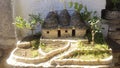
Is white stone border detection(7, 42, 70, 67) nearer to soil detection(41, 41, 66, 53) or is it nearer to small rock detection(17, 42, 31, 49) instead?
soil detection(41, 41, 66, 53)

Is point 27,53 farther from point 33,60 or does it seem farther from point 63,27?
point 63,27

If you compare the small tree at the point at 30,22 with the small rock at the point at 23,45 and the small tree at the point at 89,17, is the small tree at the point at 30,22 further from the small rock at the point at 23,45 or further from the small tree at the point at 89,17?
the small tree at the point at 89,17

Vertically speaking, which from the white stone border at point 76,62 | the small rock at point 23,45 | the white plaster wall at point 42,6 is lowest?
the white stone border at point 76,62

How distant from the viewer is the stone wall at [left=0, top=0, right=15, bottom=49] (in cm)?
1065

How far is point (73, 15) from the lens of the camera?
891 cm

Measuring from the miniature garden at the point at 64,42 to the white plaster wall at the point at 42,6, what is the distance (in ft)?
0.68

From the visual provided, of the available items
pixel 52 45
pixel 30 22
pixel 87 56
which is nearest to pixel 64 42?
pixel 52 45

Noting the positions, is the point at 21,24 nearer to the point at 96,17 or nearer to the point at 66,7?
the point at 66,7

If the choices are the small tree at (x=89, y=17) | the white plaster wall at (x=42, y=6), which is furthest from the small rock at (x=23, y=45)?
the small tree at (x=89, y=17)

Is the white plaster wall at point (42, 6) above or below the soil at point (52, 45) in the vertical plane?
above

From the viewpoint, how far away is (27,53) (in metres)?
8.31

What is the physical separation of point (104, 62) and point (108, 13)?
2.34 m

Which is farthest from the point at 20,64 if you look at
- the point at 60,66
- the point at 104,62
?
the point at 104,62

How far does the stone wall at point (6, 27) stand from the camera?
1065 cm
